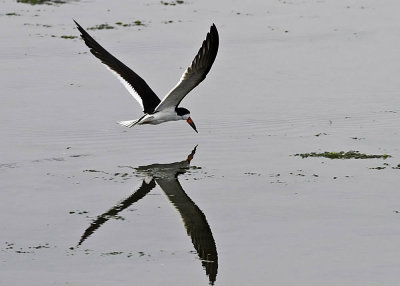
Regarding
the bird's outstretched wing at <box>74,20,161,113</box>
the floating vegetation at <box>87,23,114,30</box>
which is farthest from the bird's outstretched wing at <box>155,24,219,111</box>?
the floating vegetation at <box>87,23,114,30</box>

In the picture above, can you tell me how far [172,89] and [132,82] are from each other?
5.76 ft


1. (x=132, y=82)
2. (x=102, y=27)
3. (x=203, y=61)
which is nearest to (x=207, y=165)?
(x=203, y=61)

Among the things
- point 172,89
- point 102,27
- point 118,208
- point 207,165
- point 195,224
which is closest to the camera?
point 195,224

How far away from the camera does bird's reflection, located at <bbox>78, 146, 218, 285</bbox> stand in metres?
9.04

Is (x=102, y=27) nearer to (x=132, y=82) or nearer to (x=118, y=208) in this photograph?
(x=132, y=82)

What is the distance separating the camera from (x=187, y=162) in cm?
1256

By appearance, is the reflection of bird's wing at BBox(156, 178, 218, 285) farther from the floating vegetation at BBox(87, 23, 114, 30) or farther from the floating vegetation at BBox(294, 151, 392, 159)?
the floating vegetation at BBox(87, 23, 114, 30)

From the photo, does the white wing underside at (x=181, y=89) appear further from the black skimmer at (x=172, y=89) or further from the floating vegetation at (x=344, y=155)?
the floating vegetation at (x=344, y=155)

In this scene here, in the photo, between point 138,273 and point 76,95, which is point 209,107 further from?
point 138,273

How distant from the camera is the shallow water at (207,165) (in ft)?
29.0

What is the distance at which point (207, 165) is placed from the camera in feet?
40.7

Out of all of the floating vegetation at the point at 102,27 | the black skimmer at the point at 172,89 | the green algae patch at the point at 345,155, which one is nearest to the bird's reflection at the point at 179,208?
the black skimmer at the point at 172,89

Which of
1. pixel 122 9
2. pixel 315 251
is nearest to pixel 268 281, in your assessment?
pixel 315 251

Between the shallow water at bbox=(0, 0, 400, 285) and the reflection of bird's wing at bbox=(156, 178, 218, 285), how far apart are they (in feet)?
0.10
